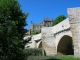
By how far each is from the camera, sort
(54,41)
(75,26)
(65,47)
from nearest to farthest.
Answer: (75,26) → (54,41) → (65,47)

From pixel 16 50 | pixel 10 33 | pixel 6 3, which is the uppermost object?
pixel 6 3

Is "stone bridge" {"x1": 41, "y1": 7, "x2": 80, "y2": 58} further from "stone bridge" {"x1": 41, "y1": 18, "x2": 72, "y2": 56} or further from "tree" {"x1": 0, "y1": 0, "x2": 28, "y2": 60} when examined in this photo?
"tree" {"x1": 0, "y1": 0, "x2": 28, "y2": 60}

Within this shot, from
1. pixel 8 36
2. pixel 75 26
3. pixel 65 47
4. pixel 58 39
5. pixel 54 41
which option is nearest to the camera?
pixel 8 36

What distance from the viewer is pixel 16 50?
8.99 m

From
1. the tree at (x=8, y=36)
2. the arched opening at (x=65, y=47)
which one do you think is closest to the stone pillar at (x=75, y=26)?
the tree at (x=8, y=36)

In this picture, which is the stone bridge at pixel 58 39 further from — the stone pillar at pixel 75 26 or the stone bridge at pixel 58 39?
the stone pillar at pixel 75 26

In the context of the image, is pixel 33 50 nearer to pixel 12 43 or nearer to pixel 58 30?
pixel 58 30

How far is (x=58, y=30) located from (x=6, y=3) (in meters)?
10.0

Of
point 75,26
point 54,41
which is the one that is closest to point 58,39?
point 54,41

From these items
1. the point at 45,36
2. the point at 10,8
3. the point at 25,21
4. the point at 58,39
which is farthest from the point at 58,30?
the point at 10,8

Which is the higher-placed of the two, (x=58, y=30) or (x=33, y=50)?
(x=58, y=30)

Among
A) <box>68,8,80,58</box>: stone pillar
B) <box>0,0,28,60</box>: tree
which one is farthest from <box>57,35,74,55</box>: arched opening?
<box>0,0,28,60</box>: tree

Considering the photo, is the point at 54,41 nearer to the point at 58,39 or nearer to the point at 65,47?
the point at 58,39

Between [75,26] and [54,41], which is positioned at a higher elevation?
[75,26]
